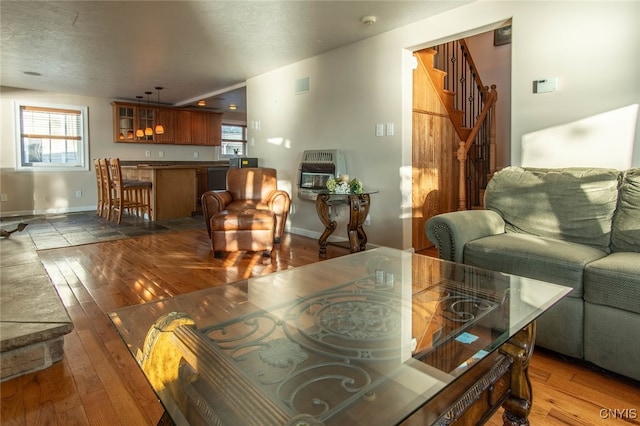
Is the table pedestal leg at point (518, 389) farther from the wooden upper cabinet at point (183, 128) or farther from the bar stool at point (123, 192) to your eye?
the wooden upper cabinet at point (183, 128)

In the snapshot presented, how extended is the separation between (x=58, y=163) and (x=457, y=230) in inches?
318

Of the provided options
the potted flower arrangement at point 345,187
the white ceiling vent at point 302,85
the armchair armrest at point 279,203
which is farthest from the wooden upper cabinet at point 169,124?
the potted flower arrangement at point 345,187

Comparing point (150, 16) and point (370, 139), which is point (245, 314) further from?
point (150, 16)

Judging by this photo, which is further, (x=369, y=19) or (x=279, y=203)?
(x=279, y=203)

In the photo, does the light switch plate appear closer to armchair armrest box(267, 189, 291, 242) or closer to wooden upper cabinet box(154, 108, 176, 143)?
armchair armrest box(267, 189, 291, 242)

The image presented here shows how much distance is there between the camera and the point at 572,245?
2119mm

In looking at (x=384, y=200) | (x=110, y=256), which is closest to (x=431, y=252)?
(x=384, y=200)

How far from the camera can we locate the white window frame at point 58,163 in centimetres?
697

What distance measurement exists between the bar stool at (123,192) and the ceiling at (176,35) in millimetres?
1484

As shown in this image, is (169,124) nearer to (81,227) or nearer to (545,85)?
(81,227)

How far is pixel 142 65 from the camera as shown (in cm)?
534

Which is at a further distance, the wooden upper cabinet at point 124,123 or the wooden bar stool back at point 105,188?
the wooden upper cabinet at point 124,123

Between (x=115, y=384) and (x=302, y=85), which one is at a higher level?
(x=302, y=85)

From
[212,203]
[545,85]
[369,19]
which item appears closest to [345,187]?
[212,203]
